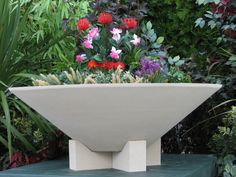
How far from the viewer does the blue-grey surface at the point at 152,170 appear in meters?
3.04

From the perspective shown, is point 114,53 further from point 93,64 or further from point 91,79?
point 91,79

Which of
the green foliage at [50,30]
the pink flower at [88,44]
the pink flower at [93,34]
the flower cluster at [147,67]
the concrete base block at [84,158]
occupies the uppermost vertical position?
the green foliage at [50,30]

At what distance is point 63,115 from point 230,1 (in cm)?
169

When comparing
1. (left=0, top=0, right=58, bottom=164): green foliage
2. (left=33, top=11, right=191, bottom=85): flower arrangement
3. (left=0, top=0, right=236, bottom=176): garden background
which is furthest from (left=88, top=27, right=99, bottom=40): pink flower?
(left=0, top=0, right=58, bottom=164): green foliage

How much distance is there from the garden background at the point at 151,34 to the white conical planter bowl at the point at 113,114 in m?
0.66

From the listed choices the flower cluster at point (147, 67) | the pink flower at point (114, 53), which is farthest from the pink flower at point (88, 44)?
the flower cluster at point (147, 67)

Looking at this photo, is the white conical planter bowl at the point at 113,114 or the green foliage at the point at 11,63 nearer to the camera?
the white conical planter bowl at the point at 113,114

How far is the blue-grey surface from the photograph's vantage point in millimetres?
3037

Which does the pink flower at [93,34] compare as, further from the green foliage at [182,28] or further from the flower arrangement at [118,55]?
the green foliage at [182,28]

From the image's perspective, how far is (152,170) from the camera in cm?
319

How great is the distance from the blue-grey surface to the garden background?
0.16m

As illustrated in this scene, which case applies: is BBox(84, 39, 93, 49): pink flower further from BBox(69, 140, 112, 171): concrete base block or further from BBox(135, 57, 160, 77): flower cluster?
BBox(69, 140, 112, 171): concrete base block

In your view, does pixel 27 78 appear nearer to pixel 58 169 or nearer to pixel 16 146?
pixel 16 146

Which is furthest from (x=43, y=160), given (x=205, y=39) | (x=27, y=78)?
(x=205, y=39)
